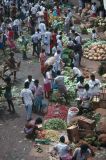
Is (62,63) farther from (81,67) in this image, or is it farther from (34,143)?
(34,143)

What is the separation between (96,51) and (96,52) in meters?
0.07

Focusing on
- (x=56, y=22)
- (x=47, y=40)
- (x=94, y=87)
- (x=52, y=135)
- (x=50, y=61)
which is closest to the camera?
(x=52, y=135)

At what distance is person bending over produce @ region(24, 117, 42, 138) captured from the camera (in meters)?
18.2

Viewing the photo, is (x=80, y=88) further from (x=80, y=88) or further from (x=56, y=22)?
(x=56, y=22)

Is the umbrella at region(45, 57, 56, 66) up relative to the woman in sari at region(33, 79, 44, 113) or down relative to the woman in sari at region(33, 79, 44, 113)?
up

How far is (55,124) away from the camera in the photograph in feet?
61.7

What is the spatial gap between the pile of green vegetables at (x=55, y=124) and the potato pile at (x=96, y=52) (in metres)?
7.80

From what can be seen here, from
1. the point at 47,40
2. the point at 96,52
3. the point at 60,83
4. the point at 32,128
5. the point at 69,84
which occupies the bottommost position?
the point at 32,128

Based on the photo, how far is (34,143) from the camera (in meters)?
17.9

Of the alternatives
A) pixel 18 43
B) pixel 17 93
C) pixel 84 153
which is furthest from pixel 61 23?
pixel 84 153

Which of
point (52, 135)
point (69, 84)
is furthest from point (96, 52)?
point (52, 135)

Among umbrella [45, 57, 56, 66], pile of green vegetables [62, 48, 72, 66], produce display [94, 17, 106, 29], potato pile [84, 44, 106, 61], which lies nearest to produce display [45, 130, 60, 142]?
umbrella [45, 57, 56, 66]

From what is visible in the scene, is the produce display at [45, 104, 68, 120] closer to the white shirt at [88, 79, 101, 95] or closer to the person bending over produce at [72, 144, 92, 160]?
the white shirt at [88, 79, 101, 95]

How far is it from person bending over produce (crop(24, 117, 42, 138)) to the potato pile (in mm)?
8557
